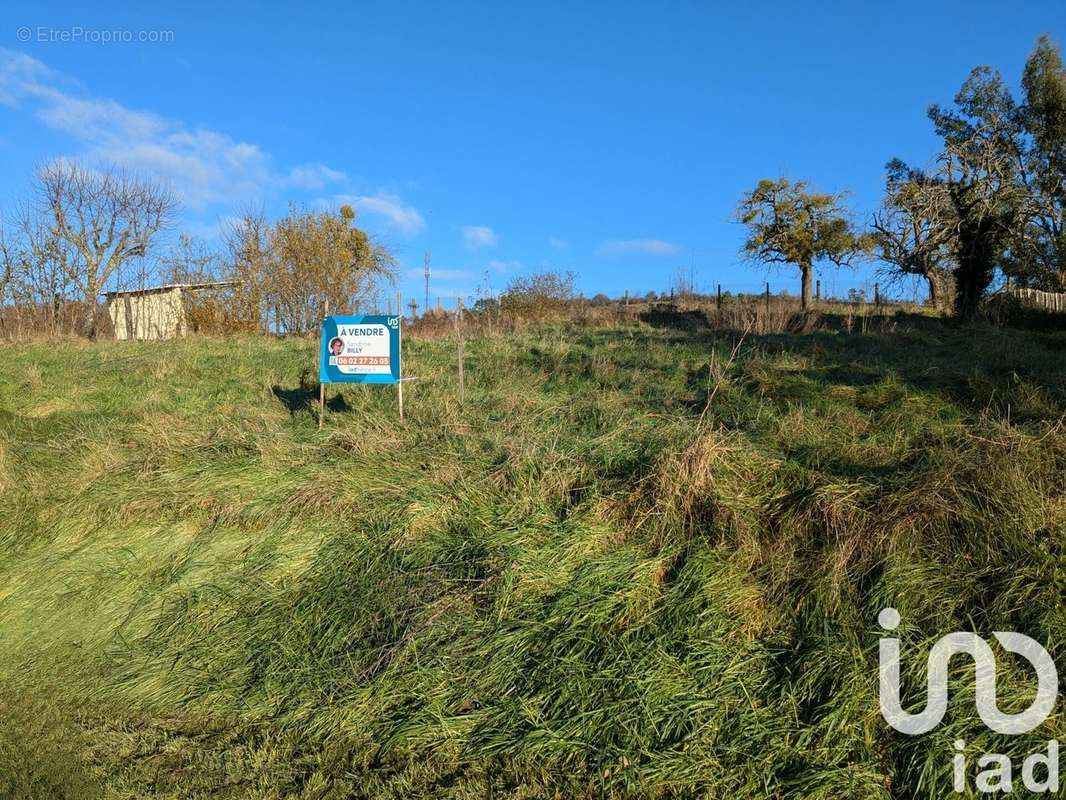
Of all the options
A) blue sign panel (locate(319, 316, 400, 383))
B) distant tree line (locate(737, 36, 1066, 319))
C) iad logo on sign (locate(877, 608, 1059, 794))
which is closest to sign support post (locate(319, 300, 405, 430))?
blue sign panel (locate(319, 316, 400, 383))

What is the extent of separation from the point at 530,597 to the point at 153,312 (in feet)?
82.6

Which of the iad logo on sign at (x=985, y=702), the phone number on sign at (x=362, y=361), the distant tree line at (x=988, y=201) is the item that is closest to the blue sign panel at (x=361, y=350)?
the phone number on sign at (x=362, y=361)

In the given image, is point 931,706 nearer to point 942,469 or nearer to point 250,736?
point 942,469

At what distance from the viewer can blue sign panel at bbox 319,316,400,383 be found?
8.02 metres

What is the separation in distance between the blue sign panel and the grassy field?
0.69 metres

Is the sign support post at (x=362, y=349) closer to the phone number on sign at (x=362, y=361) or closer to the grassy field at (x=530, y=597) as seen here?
the phone number on sign at (x=362, y=361)

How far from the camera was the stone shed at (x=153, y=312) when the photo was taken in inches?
950

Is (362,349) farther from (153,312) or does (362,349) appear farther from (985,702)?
(153,312)

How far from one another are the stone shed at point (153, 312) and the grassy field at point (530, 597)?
1797 cm

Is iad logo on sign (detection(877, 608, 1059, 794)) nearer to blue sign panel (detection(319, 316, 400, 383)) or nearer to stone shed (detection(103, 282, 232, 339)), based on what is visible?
blue sign panel (detection(319, 316, 400, 383))

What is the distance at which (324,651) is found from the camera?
4324 millimetres

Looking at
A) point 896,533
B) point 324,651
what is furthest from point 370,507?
point 896,533

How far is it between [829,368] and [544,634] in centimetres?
700

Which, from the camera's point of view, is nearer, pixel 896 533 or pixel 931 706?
pixel 931 706
